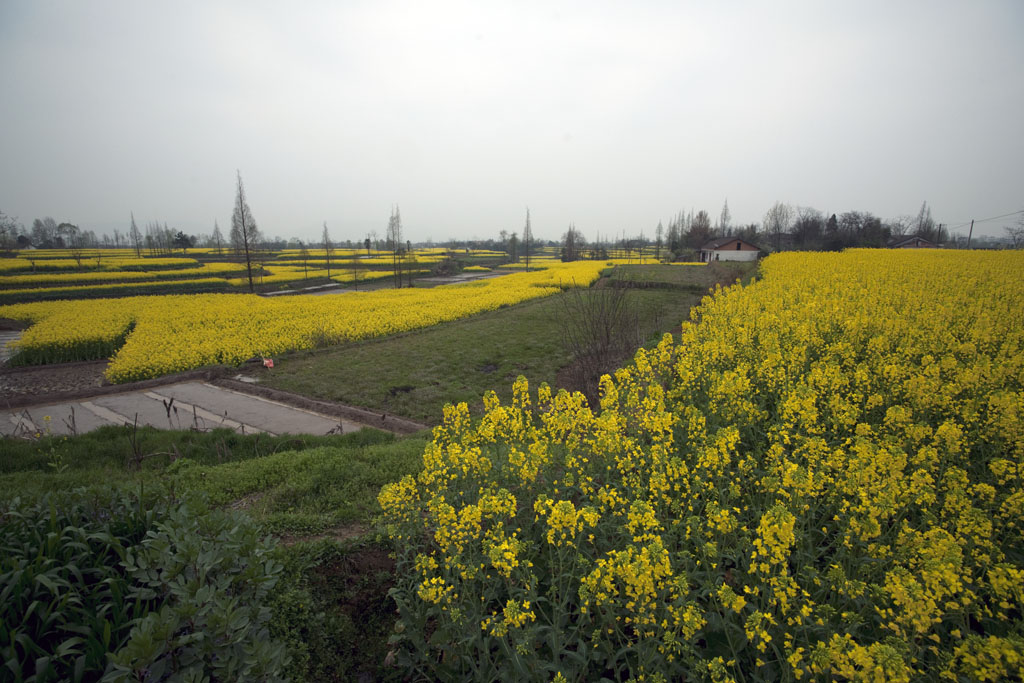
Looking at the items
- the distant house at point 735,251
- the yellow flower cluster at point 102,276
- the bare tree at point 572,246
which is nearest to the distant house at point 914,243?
the distant house at point 735,251

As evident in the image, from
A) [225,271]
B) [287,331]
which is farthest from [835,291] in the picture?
[225,271]

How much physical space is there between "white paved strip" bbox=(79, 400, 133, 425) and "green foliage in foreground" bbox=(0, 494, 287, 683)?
9162 mm

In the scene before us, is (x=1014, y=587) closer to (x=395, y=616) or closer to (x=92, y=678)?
(x=395, y=616)

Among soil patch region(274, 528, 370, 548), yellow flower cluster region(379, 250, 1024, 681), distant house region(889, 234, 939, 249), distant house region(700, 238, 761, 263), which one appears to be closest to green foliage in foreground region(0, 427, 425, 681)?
soil patch region(274, 528, 370, 548)

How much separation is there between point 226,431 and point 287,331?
38.2 ft

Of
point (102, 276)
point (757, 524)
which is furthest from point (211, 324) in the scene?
point (102, 276)

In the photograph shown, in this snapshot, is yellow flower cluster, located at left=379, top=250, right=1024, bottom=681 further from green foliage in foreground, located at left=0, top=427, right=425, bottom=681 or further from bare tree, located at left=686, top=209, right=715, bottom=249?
bare tree, located at left=686, top=209, right=715, bottom=249

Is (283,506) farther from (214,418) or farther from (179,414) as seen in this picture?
(179,414)

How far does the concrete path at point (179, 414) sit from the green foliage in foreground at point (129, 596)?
630cm

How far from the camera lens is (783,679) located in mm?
1967

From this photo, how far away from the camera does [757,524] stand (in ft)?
11.5

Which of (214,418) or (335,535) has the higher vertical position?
(335,535)

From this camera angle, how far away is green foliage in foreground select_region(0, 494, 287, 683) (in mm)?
2211

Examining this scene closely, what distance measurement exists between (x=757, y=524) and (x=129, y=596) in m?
4.30
